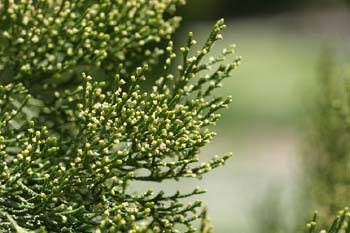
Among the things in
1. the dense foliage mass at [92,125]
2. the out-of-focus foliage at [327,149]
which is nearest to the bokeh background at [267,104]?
the out-of-focus foliage at [327,149]

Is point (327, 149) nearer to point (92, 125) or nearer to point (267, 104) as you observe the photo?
point (92, 125)

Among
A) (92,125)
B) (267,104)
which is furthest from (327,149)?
(267,104)

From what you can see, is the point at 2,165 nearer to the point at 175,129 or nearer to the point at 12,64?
the point at 175,129

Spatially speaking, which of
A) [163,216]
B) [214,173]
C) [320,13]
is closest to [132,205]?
[163,216]

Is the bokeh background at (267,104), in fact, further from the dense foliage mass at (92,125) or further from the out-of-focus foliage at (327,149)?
the dense foliage mass at (92,125)

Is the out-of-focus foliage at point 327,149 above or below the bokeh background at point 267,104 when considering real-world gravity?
below

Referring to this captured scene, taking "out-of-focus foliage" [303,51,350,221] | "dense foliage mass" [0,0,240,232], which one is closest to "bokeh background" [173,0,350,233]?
"out-of-focus foliage" [303,51,350,221]
